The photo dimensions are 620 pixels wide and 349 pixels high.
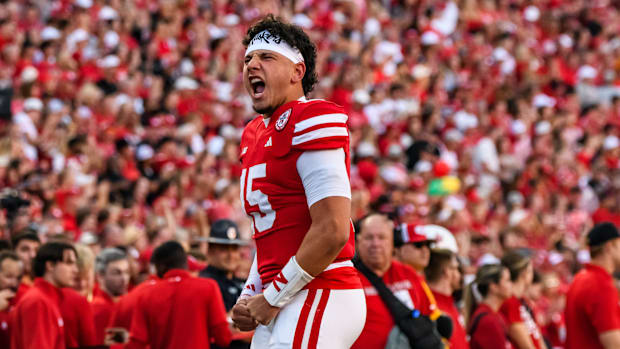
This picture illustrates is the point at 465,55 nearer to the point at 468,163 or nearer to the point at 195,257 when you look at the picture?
the point at 468,163

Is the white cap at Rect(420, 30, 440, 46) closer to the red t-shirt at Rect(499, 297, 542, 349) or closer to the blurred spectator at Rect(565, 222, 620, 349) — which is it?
the blurred spectator at Rect(565, 222, 620, 349)

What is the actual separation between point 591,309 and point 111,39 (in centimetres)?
923

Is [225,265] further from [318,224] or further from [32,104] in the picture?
[32,104]

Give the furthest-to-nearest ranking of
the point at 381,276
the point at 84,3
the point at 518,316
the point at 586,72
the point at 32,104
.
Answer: the point at 586,72 → the point at 84,3 → the point at 32,104 → the point at 518,316 → the point at 381,276

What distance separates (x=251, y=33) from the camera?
13.5 feet

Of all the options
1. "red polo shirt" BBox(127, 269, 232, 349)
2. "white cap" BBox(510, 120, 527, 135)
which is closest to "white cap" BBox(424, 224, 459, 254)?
"red polo shirt" BBox(127, 269, 232, 349)

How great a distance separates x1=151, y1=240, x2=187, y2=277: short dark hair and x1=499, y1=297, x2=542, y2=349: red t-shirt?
2619 millimetres

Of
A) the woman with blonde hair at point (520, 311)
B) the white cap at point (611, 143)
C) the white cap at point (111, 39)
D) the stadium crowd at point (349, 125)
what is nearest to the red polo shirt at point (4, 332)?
the stadium crowd at point (349, 125)

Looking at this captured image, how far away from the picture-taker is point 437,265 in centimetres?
707

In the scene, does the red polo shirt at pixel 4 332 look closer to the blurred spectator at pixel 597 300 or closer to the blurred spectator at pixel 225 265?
the blurred spectator at pixel 225 265

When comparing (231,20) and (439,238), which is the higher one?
(231,20)

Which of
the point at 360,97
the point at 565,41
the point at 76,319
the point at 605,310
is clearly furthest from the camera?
the point at 565,41

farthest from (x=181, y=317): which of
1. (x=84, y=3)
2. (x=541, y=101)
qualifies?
(x=541, y=101)

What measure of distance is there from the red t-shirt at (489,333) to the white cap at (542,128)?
10.5 metres
